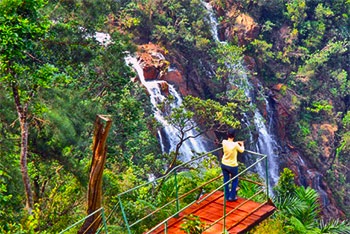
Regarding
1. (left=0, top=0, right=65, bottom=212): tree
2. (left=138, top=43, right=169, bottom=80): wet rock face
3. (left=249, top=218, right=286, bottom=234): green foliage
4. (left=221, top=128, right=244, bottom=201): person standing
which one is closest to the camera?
(left=0, top=0, right=65, bottom=212): tree

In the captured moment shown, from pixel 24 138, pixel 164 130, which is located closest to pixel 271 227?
pixel 24 138

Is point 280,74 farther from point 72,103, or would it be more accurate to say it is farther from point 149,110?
point 72,103

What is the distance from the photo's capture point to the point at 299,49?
93.8 ft

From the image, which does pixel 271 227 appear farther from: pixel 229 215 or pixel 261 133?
pixel 261 133

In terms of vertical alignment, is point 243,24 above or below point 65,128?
above

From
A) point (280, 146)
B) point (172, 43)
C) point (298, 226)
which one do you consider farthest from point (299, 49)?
point (298, 226)

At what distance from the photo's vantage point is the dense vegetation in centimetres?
692

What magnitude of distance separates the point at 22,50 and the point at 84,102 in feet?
11.7

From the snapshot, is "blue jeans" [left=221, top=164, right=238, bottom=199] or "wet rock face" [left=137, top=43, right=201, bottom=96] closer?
"blue jeans" [left=221, top=164, right=238, bottom=199]

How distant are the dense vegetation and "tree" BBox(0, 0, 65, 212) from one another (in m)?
0.02

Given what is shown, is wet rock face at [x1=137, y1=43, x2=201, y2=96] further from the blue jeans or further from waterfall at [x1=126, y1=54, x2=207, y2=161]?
the blue jeans

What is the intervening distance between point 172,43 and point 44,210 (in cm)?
1535

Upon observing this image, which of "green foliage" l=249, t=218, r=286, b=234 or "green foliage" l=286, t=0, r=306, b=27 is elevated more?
"green foliage" l=286, t=0, r=306, b=27

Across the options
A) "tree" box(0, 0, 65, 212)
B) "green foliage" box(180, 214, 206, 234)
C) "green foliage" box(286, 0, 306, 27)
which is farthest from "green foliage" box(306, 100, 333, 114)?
"green foliage" box(180, 214, 206, 234)
